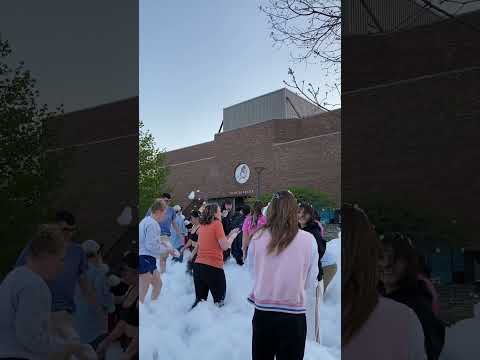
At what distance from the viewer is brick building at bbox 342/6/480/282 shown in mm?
2611

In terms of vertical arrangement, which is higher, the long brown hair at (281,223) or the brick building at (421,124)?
the brick building at (421,124)

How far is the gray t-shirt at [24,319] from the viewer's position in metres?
2.34

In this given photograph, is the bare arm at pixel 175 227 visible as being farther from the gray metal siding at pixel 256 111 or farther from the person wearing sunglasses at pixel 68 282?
the gray metal siding at pixel 256 111

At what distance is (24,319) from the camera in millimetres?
2332

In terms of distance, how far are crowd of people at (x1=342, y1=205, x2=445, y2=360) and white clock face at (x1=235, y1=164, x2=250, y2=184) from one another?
24.8 metres

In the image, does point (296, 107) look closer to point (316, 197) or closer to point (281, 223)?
point (316, 197)

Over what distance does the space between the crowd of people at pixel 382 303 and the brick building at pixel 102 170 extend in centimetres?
138

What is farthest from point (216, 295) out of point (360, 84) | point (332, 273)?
point (360, 84)

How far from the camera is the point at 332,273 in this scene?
5531 millimetres

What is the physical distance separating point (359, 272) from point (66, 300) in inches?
67.3

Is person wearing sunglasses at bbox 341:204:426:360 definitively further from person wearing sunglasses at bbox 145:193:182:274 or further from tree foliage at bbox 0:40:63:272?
person wearing sunglasses at bbox 145:193:182:274

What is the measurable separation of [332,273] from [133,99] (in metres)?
3.59

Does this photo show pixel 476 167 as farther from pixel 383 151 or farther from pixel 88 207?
pixel 88 207

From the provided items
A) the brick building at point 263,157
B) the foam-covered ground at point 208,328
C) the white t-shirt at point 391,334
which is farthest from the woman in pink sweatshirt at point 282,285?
the brick building at point 263,157
